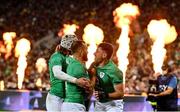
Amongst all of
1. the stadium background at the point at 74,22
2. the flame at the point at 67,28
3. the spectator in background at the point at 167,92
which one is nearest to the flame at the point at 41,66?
the stadium background at the point at 74,22

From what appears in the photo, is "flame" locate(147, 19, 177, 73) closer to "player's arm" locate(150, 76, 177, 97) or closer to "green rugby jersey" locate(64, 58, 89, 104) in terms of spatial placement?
"player's arm" locate(150, 76, 177, 97)

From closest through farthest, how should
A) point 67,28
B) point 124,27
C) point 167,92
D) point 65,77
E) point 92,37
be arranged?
point 65,77 → point 167,92 → point 92,37 → point 124,27 → point 67,28

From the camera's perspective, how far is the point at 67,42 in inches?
396

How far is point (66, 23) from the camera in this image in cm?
3231

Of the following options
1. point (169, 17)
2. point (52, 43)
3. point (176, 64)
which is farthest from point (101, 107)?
point (52, 43)

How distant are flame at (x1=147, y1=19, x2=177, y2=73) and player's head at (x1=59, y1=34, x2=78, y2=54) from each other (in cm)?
1011

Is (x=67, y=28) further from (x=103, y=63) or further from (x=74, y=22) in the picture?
(x=103, y=63)

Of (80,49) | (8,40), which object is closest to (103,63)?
(80,49)

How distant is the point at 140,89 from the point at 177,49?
504 centimetres

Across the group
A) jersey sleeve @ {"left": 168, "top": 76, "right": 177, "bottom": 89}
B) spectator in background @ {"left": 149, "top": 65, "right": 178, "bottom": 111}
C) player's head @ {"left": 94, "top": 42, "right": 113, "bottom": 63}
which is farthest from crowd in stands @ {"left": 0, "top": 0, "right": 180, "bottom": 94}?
player's head @ {"left": 94, "top": 42, "right": 113, "bottom": 63}

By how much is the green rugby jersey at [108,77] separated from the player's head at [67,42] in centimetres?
58

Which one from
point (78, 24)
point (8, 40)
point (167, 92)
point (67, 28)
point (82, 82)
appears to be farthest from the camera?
Result: point (78, 24)

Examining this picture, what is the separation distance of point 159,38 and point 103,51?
41.1 ft

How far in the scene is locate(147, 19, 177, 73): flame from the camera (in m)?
21.4
